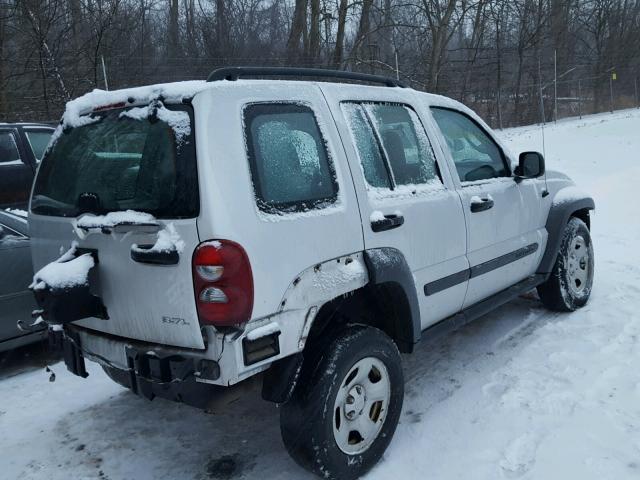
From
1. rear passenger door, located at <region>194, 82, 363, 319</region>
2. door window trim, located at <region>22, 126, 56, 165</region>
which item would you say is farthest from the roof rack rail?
door window trim, located at <region>22, 126, 56, 165</region>

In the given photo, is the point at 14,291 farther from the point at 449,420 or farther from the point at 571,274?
the point at 571,274

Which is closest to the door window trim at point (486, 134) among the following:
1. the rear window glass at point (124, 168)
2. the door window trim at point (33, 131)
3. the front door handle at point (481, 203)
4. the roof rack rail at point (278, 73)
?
the front door handle at point (481, 203)

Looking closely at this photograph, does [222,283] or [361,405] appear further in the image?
[361,405]

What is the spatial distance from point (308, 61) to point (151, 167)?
62.1 ft

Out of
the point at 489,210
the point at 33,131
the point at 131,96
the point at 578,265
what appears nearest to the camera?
the point at 131,96

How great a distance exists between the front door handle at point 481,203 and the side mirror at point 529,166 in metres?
0.52

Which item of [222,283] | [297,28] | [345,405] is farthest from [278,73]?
[297,28]

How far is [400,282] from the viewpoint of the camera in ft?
10.1

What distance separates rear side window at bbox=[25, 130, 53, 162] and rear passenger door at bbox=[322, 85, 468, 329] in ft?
17.5

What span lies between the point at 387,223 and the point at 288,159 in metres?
0.65

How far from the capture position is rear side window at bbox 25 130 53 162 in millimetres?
7137

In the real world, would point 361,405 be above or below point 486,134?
below

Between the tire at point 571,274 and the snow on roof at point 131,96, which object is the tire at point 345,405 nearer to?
the snow on roof at point 131,96

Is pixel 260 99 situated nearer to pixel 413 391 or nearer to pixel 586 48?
pixel 413 391
